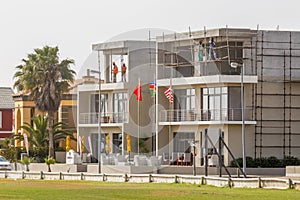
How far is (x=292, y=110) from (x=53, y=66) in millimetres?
26995

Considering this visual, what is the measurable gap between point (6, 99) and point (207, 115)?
5024 cm

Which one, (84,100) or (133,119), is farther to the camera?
(84,100)

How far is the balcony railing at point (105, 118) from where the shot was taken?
262ft

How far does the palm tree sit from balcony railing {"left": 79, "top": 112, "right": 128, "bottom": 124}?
5.68 meters

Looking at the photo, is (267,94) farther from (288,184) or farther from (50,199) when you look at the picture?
(50,199)

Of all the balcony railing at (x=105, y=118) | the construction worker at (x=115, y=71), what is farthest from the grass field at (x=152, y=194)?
the construction worker at (x=115, y=71)

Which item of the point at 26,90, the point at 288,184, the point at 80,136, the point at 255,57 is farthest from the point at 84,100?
the point at 288,184

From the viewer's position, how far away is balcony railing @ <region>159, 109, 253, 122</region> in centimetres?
7088

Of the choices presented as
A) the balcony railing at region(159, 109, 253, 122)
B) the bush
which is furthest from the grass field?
the balcony railing at region(159, 109, 253, 122)

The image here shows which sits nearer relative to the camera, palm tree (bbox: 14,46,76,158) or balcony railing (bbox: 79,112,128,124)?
balcony railing (bbox: 79,112,128,124)

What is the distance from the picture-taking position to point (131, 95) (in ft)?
261

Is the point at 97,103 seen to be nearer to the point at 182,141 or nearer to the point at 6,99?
the point at 182,141

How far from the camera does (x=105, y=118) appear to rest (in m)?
81.8

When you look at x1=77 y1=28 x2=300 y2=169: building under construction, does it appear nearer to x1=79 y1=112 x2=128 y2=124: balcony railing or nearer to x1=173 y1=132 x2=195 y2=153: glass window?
x1=173 y1=132 x2=195 y2=153: glass window
